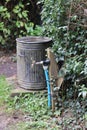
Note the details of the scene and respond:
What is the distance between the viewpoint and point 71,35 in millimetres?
4492

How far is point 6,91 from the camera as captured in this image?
525cm

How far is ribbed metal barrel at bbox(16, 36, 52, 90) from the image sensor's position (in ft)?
16.1

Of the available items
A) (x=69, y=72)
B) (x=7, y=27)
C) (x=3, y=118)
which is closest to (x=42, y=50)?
(x=69, y=72)

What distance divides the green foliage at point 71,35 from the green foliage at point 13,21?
2491 millimetres

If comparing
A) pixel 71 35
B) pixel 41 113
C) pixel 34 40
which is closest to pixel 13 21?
pixel 34 40

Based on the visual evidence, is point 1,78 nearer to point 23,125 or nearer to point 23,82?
point 23,82

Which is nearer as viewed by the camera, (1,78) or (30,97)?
(30,97)

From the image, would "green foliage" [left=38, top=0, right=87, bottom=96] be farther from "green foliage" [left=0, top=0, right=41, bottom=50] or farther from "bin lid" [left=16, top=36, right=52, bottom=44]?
"green foliage" [left=0, top=0, right=41, bottom=50]

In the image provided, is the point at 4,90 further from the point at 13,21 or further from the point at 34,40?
the point at 13,21

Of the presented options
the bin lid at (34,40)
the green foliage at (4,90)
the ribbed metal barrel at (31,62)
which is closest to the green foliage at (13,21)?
the green foliage at (4,90)

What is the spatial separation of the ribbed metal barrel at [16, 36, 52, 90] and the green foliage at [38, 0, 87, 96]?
0.23 m

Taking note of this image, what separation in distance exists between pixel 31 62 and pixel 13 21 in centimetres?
284

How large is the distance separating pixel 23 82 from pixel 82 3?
4.95ft

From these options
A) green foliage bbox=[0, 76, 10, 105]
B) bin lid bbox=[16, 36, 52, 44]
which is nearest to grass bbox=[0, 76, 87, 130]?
green foliage bbox=[0, 76, 10, 105]
